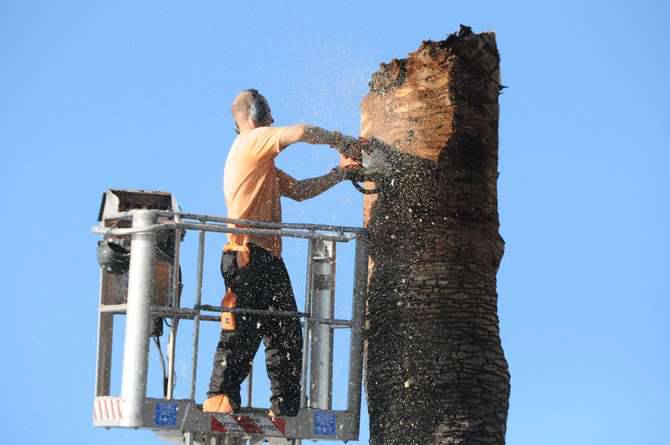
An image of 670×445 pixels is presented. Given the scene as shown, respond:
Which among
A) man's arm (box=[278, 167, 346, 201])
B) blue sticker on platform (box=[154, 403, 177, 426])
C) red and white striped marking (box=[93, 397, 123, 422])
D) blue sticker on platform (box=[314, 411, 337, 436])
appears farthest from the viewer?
man's arm (box=[278, 167, 346, 201])

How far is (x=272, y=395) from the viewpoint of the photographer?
13.3 m

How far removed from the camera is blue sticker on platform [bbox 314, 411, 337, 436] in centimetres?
1323

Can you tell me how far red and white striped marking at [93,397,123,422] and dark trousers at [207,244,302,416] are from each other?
740 millimetres

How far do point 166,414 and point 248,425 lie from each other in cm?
66

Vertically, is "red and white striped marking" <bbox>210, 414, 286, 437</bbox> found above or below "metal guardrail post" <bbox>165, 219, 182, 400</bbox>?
below

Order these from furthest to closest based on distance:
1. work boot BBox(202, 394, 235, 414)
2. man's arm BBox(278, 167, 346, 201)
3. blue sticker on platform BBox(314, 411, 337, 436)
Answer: man's arm BBox(278, 167, 346, 201)
blue sticker on platform BBox(314, 411, 337, 436)
work boot BBox(202, 394, 235, 414)

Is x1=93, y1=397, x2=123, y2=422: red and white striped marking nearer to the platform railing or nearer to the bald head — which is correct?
the platform railing

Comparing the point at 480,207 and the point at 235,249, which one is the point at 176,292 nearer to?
the point at 235,249

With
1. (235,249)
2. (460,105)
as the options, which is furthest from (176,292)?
(460,105)

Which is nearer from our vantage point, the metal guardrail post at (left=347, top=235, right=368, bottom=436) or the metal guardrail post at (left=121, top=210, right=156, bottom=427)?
the metal guardrail post at (left=121, top=210, right=156, bottom=427)

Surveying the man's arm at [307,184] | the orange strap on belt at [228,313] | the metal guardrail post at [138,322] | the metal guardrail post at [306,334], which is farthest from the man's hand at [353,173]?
the metal guardrail post at [138,322]

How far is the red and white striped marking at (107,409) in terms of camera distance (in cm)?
1284

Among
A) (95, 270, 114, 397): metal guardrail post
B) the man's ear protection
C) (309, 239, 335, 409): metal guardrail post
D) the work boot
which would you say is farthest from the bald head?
the work boot

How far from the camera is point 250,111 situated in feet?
45.4
